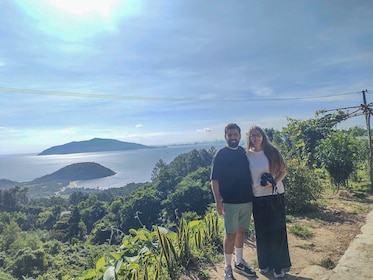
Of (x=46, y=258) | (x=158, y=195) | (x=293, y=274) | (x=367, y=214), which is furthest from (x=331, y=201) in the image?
(x=158, y=195)

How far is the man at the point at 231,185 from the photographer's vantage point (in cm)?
242

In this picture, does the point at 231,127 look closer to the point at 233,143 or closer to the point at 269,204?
the point at 233,143

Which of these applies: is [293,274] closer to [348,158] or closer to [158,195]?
[348,158]

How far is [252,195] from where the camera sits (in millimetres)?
2529

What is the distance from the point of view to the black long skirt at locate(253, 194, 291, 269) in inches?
100

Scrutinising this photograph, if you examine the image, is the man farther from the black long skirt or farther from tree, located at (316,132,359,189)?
tree, located at (316,132,359,189)

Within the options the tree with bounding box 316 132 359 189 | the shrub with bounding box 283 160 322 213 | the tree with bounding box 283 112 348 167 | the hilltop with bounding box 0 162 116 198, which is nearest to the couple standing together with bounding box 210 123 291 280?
the shrub with bounding box 283 160 322 213

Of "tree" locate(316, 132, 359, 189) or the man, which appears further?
"tree" locate(316, 132, 359, 189)

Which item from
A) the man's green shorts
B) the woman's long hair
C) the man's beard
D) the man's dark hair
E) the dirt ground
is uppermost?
the man's dark hair

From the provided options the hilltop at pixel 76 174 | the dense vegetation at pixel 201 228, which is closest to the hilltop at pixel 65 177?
the hilltop at pixel 76 174

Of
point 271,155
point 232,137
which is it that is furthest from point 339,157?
point 232,137

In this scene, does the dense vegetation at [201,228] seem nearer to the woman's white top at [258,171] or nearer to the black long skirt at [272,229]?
the black long skirt at [272,229]

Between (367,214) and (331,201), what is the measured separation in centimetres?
103

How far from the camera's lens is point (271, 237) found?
2.55 m
